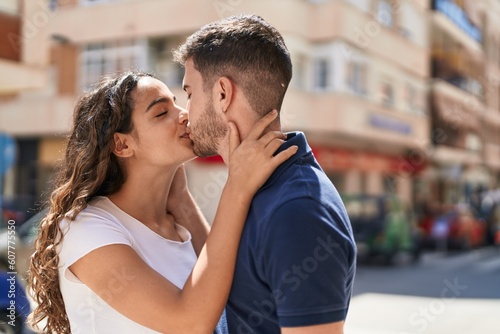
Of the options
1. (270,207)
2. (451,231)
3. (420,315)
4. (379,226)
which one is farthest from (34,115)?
(270,207)

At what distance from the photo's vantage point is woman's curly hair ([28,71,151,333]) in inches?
85.1

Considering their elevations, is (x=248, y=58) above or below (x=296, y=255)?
above

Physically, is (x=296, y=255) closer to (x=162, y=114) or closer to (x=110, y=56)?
(x=162, y=114)

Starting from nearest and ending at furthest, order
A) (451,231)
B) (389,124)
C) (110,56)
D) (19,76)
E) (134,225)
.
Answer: (134,225) → (19,76) → (451,231) → (110,56) → (389,124)

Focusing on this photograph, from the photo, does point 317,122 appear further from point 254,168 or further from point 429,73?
point 254,168

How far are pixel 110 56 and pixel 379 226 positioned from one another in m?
10.5

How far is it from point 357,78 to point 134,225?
63.8 ft

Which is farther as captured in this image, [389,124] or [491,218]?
[389,124]

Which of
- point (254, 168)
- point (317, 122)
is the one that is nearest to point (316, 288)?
point (254, 168)

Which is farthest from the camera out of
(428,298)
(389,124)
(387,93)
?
(387,93)

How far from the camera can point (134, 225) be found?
7.34ft

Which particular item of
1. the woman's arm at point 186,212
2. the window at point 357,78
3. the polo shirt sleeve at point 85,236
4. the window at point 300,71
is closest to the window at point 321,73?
the window at point 300,71

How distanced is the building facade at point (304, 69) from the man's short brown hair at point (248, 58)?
14.2m

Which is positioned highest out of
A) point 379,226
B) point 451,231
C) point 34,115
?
point 34,115
